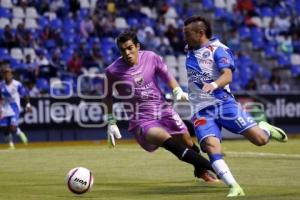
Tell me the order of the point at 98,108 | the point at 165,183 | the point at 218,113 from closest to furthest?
the point at 218,113
the point at 165,183
the point at 98,108

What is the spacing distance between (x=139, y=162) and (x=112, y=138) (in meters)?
4.56

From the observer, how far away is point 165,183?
46.1 feet

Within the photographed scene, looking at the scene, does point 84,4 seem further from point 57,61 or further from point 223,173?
point 223,173

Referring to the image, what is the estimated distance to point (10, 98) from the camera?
27516 millimetres

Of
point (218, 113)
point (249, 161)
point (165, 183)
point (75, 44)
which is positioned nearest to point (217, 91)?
point (218, 113)

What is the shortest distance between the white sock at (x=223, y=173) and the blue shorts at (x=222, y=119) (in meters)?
0.51

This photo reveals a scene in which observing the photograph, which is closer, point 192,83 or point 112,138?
point 192,83

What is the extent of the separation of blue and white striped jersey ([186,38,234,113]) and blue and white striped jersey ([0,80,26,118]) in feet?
51.1

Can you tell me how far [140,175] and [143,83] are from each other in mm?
2180

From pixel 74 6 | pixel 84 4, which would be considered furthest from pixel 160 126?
pixel 84 4

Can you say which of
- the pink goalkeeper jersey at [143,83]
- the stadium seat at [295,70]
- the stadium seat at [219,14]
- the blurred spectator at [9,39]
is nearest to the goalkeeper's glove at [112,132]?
the pink goalkeeper jersey at [143,83]

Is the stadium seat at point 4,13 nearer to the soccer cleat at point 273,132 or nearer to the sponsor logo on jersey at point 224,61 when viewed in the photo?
the soccer cleat at point 273,132

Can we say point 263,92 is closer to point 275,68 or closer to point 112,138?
point 275,68

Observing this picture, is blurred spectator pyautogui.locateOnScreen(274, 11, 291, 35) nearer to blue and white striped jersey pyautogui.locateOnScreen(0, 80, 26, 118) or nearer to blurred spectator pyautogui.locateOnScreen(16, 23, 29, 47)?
blurred spectator pyautogui.locateOnScreen(16, 23, 29, 47)
